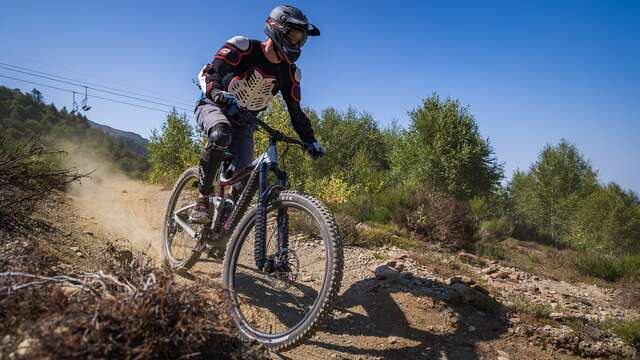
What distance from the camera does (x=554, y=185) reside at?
157ft

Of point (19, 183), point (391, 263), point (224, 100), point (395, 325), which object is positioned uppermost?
point (224, 100)

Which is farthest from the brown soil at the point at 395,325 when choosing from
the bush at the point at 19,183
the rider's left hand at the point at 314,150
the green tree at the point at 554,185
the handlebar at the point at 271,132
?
the green tree at the point at 554,185

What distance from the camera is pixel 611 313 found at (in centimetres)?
623

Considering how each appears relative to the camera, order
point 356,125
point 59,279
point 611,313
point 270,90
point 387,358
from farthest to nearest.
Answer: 1. point 356,125
2. point 611,313
3. point 270,90
4. point 387,358
5. point 59,279

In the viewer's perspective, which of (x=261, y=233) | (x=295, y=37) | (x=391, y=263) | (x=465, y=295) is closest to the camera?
(x=261, y=233)

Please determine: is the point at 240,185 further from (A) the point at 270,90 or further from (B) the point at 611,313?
(B) the point at 611,313

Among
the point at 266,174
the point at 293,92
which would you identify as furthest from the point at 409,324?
the point at 293,92

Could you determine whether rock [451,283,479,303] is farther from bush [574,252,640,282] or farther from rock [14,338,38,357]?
bush [574,252,640,282]

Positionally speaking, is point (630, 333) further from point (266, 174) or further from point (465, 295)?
point (266, 174)

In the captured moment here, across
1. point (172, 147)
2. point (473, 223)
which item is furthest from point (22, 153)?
point (172, 147)

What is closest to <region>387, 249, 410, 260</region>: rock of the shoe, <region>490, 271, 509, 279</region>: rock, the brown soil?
the brown soil

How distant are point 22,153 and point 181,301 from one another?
3892mm

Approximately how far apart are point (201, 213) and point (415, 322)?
262 cm

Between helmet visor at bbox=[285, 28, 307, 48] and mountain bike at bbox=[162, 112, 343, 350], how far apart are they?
3.18 feet
